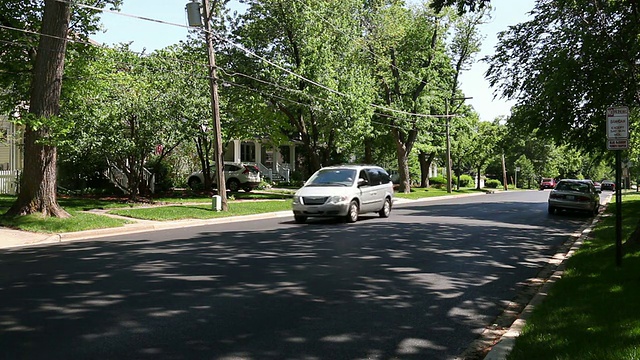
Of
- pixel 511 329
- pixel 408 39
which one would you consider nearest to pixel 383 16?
pixel 408 39

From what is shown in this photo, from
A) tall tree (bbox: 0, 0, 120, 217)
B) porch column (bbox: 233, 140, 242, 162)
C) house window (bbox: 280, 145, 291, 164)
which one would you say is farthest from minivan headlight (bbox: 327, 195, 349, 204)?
house window (bbox: 280, 145, 291, 164)

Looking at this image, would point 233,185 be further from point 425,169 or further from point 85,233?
point 425,169

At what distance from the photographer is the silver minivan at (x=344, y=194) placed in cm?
1594

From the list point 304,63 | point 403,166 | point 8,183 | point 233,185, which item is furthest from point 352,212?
point 403,166

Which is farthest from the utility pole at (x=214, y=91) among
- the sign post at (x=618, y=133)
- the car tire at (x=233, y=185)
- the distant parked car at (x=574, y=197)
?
the sign post at (x=618, y=133)

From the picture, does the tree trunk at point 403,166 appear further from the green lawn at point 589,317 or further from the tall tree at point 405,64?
the green lawn at point 589,317

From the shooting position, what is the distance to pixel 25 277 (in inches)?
308

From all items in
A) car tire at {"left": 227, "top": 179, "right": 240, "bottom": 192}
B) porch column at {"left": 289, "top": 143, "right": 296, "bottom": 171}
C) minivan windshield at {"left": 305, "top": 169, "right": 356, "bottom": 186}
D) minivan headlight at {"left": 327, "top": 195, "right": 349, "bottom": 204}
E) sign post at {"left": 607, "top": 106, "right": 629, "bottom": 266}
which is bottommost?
minivan headlight at {"left": 327, "top": 195, "right": 349, "bottom": 204}

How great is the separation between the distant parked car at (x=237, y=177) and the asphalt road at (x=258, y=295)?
17.8 metres

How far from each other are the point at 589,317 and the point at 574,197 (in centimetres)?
1761

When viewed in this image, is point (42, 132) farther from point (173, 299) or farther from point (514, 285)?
point (514, 285)

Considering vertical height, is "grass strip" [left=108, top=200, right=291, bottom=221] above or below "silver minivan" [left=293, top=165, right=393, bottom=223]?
below

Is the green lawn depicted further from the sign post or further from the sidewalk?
the sidewalk

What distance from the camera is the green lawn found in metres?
4.52
